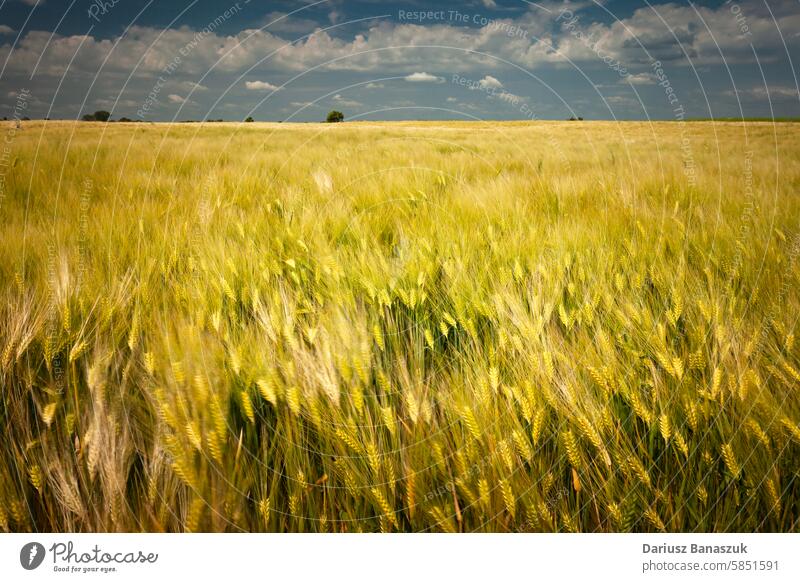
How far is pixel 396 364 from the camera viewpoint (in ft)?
3.05

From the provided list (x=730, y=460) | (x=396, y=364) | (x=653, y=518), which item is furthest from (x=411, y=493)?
(x=730, y=460)

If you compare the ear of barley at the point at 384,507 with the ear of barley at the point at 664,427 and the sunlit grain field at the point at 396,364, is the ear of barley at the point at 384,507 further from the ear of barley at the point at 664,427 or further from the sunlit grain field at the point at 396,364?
the ear of barley at the point at 664,427

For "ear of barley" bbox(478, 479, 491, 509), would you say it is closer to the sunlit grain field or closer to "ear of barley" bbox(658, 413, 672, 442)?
the sunlit grain field

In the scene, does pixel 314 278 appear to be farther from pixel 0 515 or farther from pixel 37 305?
pixel 0 515

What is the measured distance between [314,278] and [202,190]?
0.85 m

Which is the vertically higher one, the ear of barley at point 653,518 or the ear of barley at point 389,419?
the ear of barley at point 389,419

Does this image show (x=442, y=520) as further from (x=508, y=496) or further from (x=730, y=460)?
(x=730, y=460)

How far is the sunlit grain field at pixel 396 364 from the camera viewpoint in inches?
29.6

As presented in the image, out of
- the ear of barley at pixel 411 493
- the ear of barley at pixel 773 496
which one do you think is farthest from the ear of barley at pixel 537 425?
the ear of barley at pixel 773 496

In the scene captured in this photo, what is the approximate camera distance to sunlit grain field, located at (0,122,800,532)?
75 centimetres
